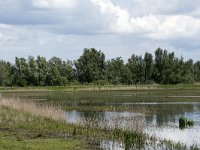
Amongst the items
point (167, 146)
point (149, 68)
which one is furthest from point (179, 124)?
point (149, 68)

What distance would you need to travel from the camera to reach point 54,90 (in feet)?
323

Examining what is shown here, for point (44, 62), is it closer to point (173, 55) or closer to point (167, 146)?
point (173, 55)

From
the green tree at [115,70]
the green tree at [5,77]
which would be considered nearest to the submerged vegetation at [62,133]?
the green tree at [5,77]

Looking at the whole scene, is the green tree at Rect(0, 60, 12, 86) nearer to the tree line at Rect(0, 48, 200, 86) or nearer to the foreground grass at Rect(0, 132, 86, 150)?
the tree line at Rect(0, 48, 200, 86)

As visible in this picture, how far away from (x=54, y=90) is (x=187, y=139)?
250 feet

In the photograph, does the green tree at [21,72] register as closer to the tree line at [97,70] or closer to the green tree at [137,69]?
the tree line at [97,70]

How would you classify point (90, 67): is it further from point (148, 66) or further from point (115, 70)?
point (148, 66)

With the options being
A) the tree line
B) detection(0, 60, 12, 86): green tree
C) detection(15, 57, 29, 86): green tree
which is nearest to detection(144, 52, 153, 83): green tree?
the tree line

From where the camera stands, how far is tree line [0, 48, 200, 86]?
114500 mm

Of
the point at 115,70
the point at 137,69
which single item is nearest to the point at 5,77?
the point at 115,70

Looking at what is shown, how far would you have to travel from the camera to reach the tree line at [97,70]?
4508 inches

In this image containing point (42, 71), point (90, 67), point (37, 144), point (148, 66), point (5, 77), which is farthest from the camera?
point (148, 66)

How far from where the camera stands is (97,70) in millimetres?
119938

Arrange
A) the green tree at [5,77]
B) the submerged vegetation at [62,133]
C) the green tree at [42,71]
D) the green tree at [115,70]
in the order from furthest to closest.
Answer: the green tree at [115,70] → the green tree at [5,77] → the green tree at [42,71] → the submerged vegetation at [62,133]
